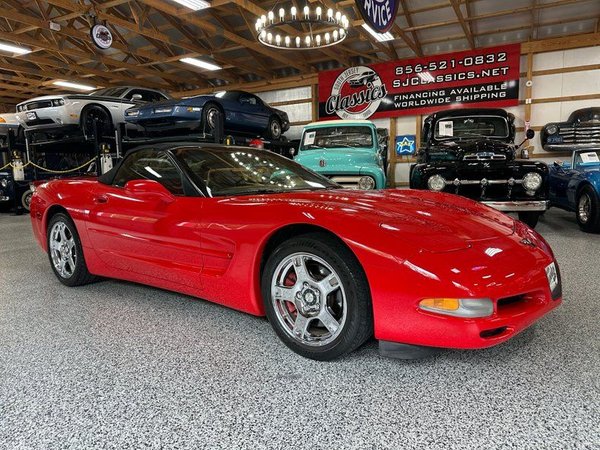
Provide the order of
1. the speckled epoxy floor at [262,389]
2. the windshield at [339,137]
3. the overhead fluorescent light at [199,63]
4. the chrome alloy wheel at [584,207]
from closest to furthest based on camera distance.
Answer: the speckled epoxy floor at [262,389]
the chrome alloy wheel at [584,207]
the windshield at [339,137]
the overhead fluorescent light at [199,63]

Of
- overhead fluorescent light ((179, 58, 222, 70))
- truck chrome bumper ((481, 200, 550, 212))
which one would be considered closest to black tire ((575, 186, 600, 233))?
truck chrome bumper ((481, 200, 550, 212))

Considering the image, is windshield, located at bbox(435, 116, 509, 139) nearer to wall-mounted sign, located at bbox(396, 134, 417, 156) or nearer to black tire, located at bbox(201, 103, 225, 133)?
black tire, located at bbox(201, 103, 225, 133)

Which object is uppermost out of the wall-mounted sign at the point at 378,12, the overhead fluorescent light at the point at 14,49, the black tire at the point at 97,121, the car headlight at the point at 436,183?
the overhead fluorescent light at the point at 14,49

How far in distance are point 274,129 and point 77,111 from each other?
389 centimetres

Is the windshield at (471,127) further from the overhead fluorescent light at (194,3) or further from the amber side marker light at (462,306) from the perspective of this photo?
the overhead fluorescent light at (194,3)

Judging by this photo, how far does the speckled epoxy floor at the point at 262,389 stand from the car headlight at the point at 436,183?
2.74m

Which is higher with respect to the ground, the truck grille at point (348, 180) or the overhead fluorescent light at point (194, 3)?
the overhead fluorescent light at point (194, 3)

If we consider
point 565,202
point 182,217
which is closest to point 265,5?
point 565,202

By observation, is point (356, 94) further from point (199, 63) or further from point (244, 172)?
point (244, 172)

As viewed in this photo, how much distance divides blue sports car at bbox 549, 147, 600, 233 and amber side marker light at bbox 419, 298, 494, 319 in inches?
190

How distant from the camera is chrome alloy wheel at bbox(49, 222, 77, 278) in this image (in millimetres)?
3238

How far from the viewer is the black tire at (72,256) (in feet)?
10.3

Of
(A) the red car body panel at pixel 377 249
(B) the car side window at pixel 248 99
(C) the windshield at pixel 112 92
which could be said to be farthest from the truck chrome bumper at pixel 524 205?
(C) the windshield at pixel 112 92

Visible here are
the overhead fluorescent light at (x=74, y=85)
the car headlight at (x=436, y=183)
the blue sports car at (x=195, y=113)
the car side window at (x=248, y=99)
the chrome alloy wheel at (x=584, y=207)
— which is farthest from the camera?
the overhead fluorescent light at (x=74, y=85)
